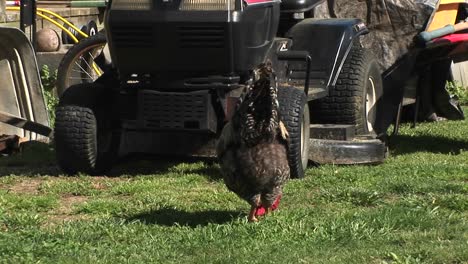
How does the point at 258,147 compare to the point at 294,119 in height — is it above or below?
above

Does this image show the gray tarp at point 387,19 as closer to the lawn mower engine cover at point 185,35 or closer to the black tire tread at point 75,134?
the lawn mower engine cover at point 185,35

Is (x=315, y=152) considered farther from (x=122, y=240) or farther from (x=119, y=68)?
(x=122, y=240)

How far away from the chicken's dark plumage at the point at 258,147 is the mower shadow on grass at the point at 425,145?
158 inches

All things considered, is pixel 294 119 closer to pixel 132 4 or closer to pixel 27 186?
pixel 132 4

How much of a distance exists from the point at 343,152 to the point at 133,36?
228 cm

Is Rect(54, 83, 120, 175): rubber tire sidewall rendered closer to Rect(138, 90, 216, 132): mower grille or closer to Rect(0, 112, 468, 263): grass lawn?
Rect(0, 112, 468, 263): grass lawn

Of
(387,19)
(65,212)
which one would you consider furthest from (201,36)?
(387,19)

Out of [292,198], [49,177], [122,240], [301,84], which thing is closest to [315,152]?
[301,84]

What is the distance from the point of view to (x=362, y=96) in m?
9.59

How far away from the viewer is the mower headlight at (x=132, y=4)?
306 inches

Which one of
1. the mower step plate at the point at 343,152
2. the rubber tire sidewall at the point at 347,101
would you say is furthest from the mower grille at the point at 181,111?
the rubber tire sidewall at the point at 347,101

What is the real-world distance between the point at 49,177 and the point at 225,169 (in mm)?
2603

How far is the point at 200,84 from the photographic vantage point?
7.87 metres

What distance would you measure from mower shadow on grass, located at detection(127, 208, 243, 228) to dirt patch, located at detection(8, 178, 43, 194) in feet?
4.75
